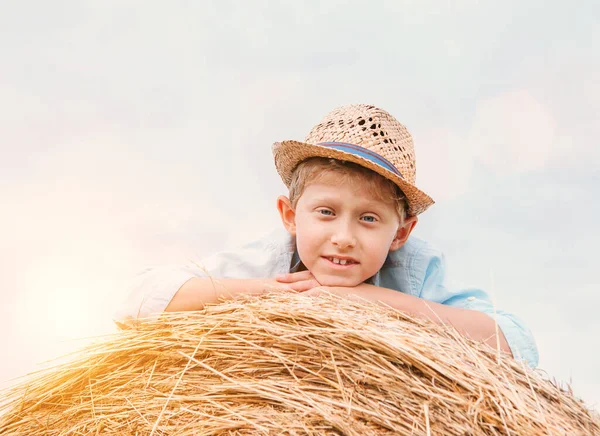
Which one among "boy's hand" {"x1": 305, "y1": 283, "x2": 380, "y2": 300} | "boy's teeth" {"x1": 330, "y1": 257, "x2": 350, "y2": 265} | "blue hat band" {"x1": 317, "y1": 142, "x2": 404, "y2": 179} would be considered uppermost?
"blue hat band" {"x1": 317, "y1": 142, "x2": 404, "y2": 179}

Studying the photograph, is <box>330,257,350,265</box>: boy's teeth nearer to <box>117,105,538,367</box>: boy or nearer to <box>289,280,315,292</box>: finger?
<box>117,105,538,367</box>: boy

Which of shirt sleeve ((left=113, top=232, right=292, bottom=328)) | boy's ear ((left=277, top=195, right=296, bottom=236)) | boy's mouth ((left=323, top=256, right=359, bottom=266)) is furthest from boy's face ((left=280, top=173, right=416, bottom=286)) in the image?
shirt sleeve ((left=113, top=232, right=292, bottom=328))

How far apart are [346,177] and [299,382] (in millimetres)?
845

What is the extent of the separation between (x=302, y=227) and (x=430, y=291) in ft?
2.38

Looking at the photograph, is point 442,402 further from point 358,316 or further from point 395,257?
point 395,257

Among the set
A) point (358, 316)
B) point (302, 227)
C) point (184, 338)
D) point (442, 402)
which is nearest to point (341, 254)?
point (302, 227)

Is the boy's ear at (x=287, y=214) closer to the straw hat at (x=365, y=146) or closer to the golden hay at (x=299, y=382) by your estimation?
the straw hat at (x=365, y=146)

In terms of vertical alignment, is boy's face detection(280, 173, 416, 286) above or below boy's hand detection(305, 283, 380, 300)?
above

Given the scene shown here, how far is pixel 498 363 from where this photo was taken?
1.95 meters

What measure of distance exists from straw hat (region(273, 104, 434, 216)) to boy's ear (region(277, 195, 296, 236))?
0.10 meters

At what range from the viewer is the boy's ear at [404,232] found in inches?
108

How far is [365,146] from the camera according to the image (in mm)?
2494

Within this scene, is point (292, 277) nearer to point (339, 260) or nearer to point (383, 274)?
point (339, 260)

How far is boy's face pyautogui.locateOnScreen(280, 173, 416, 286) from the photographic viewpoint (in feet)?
7.88
